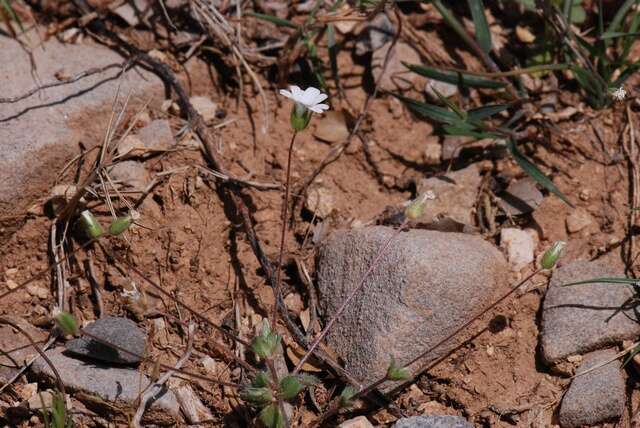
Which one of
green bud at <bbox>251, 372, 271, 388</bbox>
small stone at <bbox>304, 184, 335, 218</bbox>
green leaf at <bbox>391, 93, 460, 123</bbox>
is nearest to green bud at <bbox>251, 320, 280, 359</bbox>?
green bud at <bbox>251, 372, 271, 388</bbox>

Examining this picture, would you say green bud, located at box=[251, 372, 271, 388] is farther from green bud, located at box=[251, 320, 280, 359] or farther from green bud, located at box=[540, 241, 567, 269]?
green bud, located at box=[540, 241, 567, 269]

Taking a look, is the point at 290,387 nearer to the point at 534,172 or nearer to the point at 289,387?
the point at 289,387

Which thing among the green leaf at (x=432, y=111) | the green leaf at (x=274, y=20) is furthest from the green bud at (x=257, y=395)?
the green leaf at (x=274, y=20)

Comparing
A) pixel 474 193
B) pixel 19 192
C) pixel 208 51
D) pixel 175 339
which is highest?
pixel 208 51

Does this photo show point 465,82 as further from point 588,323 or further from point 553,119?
point 588,323

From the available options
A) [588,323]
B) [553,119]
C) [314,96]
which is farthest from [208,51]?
[588,323]

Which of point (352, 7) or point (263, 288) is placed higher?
point (352, 7)

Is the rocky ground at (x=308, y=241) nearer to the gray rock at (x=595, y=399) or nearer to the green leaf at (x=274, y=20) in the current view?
the gray rock at (x=595, y=399)

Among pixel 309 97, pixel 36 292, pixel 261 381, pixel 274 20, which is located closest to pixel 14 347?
pixel 36 292
